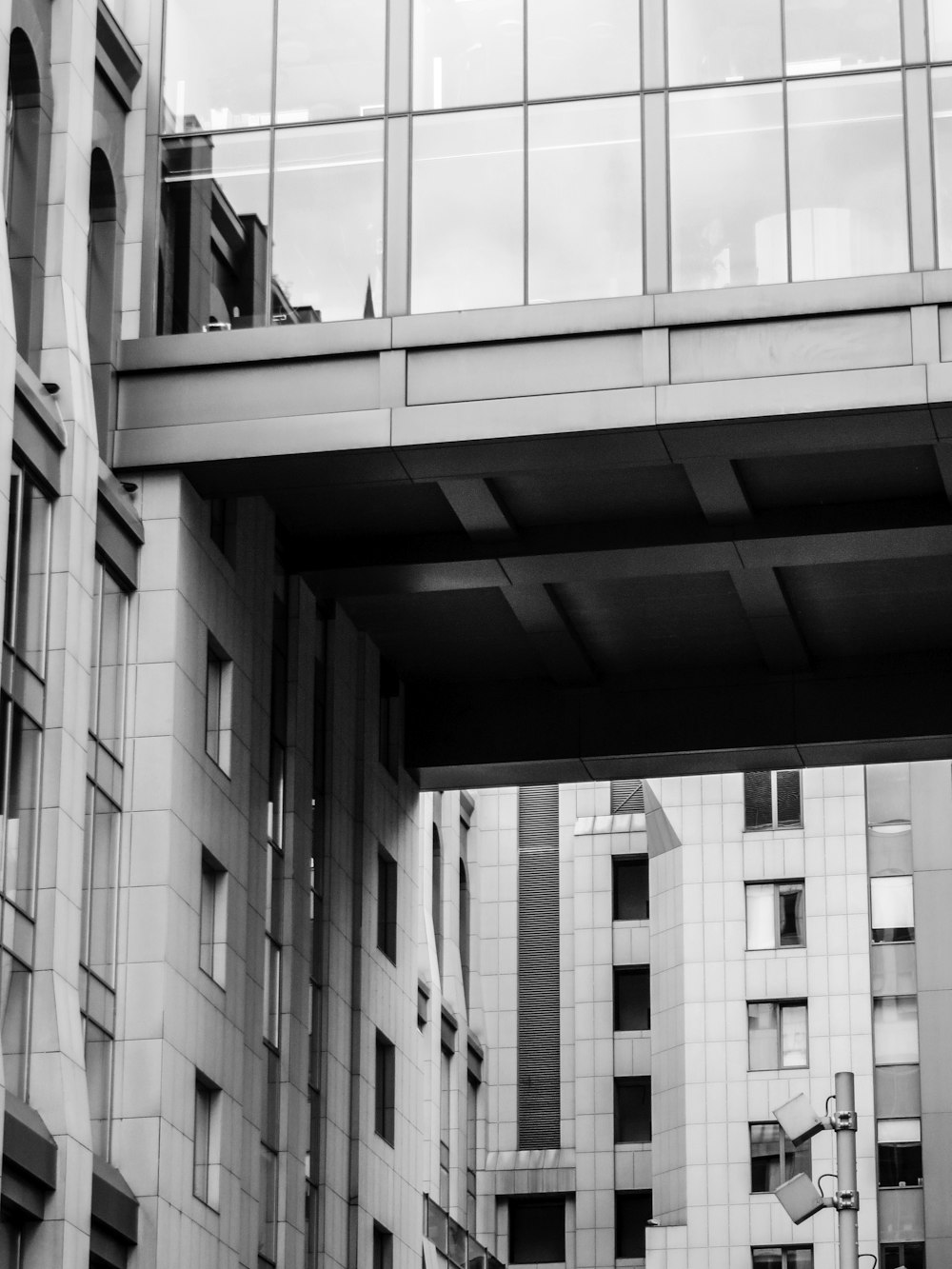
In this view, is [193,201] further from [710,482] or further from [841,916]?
[841,916]

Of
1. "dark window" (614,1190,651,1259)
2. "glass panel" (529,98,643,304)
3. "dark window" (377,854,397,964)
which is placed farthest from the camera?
"dark window" (614,1190,651,1259)

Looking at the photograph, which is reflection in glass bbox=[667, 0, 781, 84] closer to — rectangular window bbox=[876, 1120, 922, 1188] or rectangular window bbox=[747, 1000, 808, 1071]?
rectangular window bbox=[876, 1120, 922, 1188]

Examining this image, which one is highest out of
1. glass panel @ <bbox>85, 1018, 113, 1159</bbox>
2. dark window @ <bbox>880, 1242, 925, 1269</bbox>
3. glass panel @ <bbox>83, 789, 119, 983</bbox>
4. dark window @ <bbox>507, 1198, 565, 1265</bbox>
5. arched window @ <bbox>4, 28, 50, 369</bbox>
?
arched window @ <bbox>4, 28, 50, 369</bbox>

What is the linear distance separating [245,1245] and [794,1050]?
1951 inches

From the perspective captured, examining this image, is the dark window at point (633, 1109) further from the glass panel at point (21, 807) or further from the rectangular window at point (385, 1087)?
the glass panel at point (21, 807)

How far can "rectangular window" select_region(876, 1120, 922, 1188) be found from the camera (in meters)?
80.5

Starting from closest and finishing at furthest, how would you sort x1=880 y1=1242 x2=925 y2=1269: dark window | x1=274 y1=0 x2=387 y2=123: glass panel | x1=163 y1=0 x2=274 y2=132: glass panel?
x1=274 y1=0 x2=387 y2=123: glass panel → x1=163 y1=0 x2=274 y2=132: glass panel → x1=880 y1=1242 x2=925 y2=1269: dark window

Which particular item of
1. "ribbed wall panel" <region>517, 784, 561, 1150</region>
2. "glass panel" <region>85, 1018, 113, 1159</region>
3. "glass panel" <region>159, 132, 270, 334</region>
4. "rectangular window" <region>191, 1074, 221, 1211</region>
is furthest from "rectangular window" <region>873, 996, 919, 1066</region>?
"glass panel" <region>85, 1018, 113, 1159</region>

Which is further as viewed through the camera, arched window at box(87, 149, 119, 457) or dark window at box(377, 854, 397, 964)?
dark window at box(377, 854, 397, 964)

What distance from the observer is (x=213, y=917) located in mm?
36531

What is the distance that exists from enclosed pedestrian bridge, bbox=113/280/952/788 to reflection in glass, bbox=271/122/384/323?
0.75 m

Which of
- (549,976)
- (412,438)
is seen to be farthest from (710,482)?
(549,976)

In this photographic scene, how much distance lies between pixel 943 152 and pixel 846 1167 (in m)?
13.7

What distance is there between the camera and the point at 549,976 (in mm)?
96500
